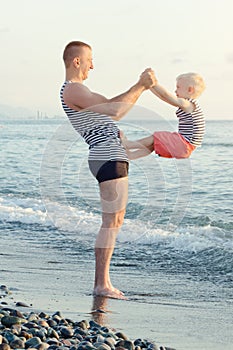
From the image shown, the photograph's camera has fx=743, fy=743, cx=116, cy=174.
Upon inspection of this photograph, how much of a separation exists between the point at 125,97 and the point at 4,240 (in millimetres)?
4277

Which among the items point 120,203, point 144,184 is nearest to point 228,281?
point 120,203

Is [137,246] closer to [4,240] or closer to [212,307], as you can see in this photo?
[4,240]

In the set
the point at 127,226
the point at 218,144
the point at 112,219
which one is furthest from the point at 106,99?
the point at 218,144

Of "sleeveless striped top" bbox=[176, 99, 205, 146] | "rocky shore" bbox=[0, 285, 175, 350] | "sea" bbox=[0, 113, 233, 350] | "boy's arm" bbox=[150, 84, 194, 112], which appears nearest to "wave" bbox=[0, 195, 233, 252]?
"sea" bbox=[0, 113, 233, 350]

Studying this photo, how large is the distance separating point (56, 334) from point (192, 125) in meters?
2.07

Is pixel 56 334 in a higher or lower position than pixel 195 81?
lower

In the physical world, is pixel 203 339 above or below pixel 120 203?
below

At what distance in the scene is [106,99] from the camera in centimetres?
562

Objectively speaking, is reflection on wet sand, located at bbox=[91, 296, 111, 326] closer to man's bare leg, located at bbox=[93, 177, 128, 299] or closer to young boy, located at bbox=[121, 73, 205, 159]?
man's bare leg, located at bbox=[93, 177, 128, 299]

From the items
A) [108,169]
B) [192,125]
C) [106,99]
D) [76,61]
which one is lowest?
[108,169]

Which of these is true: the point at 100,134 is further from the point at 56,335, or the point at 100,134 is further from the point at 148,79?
the point at 56,335

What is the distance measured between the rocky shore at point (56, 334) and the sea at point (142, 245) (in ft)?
0.86

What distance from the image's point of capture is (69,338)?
4.66m

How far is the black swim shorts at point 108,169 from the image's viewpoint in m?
5.76
